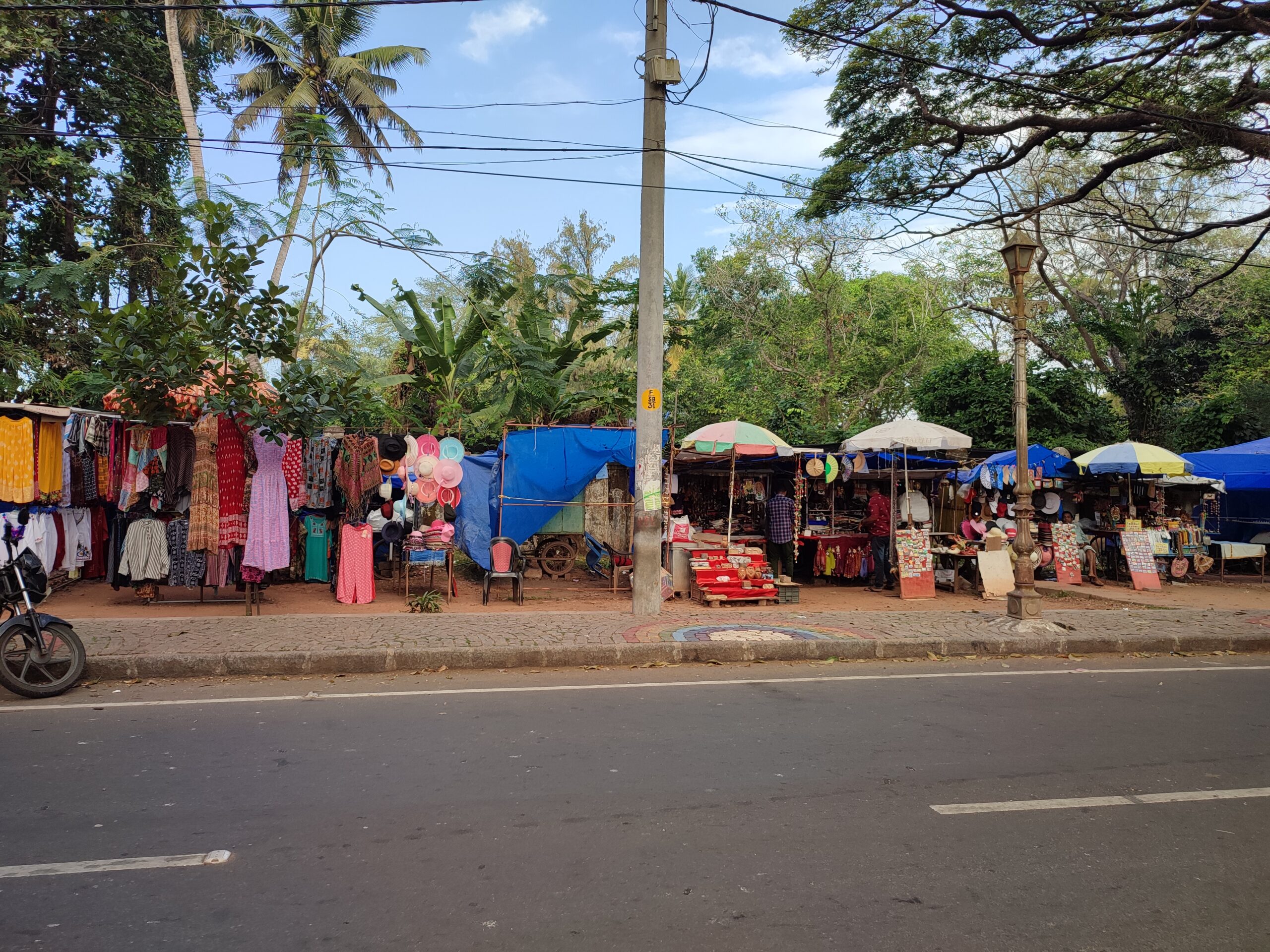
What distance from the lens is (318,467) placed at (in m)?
11.3

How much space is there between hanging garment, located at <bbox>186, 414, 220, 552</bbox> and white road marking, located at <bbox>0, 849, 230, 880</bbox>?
680 centimetres

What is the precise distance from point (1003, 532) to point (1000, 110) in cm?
829

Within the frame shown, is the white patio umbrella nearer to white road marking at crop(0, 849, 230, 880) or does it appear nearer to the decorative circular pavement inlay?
the decorative circular pavement inlay

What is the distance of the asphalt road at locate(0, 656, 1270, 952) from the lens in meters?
3.09

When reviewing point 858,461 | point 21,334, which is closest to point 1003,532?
point 858,461

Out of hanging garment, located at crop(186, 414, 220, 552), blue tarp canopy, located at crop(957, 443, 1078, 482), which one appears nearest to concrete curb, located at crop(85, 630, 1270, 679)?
hanging garment, located at crop(186, 414, 220, 552)

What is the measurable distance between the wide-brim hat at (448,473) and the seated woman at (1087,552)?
11.3 metres

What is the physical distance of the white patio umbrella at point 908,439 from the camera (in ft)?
41.1

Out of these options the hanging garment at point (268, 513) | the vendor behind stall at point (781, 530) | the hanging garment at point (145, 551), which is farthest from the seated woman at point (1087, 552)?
the hanging garment at point (145, 551)

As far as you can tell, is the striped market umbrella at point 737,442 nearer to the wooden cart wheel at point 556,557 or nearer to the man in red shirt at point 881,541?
the man in red shirt at point 881,541

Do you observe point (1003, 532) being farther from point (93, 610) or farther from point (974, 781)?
point (93, 610)

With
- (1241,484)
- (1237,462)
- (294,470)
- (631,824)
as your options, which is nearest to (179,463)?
(294,470)

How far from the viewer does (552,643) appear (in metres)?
8.25

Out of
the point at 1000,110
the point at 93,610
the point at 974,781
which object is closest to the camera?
the point at 974,781
